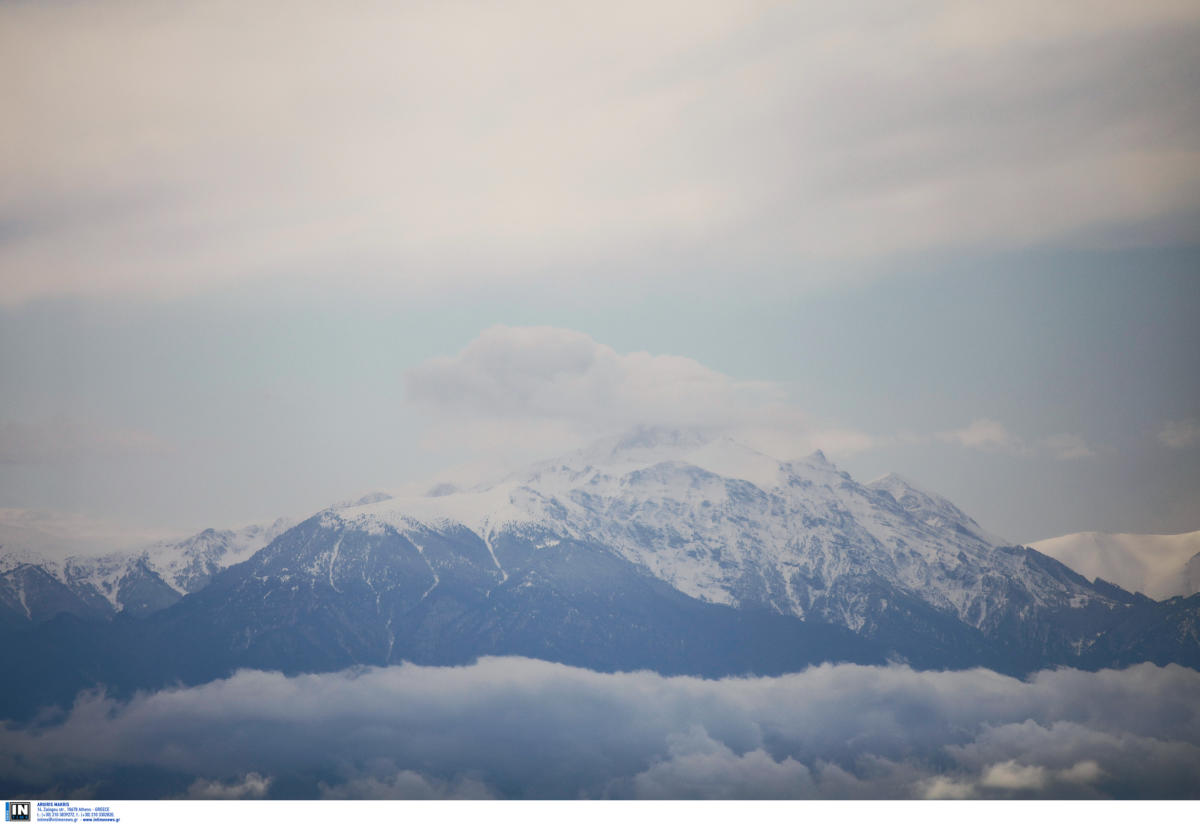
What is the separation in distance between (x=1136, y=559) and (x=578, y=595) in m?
36.6

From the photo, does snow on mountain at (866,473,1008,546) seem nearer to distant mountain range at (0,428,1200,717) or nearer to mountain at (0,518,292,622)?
distant mountain range at (0,428,1200,717)

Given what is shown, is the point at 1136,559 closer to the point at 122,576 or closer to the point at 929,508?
the point at 929,508

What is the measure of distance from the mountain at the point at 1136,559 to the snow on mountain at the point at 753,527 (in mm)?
3635

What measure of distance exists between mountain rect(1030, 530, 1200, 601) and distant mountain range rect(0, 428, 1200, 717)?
160 cm

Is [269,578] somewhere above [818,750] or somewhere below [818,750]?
above

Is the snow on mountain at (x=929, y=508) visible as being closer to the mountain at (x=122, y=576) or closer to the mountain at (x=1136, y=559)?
the mountain at (x=1136, y=559)

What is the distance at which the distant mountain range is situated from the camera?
235 feet

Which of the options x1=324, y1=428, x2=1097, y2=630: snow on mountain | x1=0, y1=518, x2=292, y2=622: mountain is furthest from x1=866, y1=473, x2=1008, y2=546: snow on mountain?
x1=0, y1=518, x2=292, y2=622: mountain

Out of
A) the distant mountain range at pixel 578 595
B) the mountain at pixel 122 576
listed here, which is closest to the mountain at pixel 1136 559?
the distant mountain range at pixel 578 595

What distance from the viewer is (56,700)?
66.4m

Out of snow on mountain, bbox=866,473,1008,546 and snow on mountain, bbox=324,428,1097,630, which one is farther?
Answer: snow on mountain, bbox=324,428,1097,630
